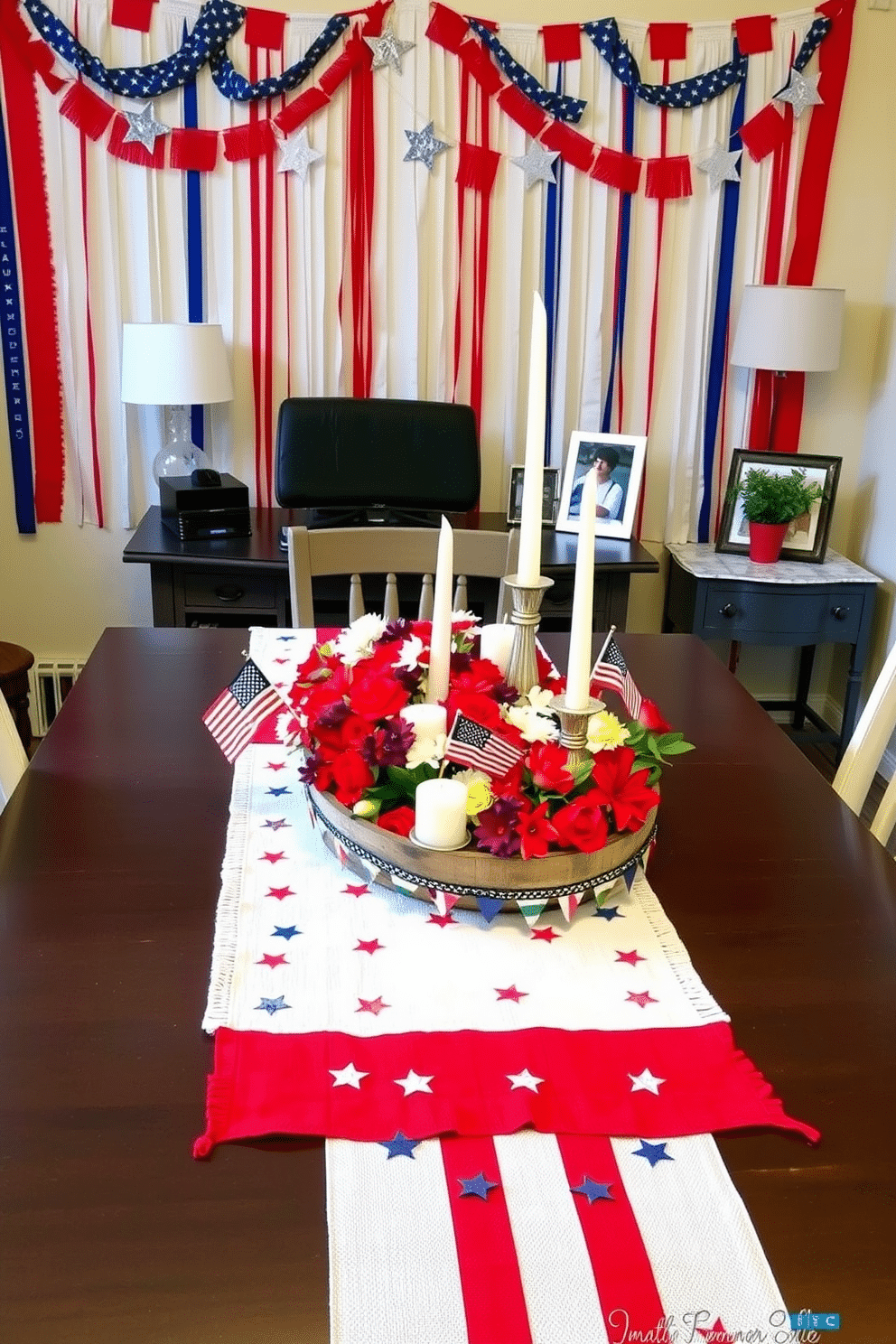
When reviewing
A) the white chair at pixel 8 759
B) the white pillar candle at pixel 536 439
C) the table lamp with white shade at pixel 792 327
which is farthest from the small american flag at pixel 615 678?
the table lamp with white shade at pixel 792 327

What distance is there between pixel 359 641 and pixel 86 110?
90.5 inches

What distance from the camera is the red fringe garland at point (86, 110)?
3.04 m

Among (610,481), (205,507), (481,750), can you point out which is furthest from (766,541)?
(481,750)

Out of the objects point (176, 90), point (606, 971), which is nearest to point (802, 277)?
point (176, 90)

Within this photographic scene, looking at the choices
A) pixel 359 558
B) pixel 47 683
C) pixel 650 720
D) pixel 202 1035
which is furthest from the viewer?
pixel 47 683

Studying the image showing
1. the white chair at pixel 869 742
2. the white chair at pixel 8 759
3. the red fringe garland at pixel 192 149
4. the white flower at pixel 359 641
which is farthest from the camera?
the red fringe garland at pixel 192 149

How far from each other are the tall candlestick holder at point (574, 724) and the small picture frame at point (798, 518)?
7.79 ft

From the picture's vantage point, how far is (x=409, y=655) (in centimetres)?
139

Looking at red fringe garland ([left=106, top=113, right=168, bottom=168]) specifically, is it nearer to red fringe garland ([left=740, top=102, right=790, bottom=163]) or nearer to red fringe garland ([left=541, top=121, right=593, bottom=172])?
red fringe garland ([left=541, top=121, right=593, bottom=172])

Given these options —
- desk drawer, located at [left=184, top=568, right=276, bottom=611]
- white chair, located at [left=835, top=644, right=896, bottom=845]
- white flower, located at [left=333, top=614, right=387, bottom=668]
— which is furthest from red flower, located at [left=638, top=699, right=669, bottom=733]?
desk drawer, located at [left=184, top=568, right=276, bottom=611]

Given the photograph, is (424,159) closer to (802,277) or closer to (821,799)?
(802,277)

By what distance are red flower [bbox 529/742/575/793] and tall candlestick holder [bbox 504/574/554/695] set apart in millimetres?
151

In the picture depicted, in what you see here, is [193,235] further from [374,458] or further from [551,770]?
[551,770]

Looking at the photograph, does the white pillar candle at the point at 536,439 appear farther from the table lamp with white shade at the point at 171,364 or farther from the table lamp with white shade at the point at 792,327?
the table lamp with white shade at the point at 792,327
